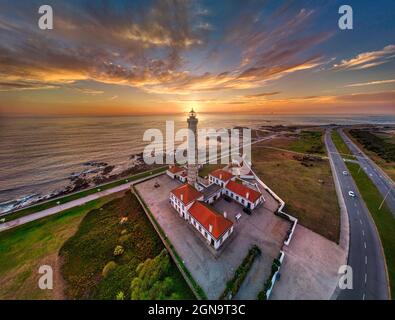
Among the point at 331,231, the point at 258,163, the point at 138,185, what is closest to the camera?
the point at 331,231

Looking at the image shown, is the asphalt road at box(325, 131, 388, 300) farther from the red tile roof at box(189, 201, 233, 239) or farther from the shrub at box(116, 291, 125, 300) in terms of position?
the shrub at box(116, 291, 125, 300)

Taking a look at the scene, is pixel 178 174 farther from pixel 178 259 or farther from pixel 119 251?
pixel 178 259

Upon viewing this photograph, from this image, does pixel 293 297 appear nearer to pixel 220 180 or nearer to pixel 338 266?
pixel 338 266

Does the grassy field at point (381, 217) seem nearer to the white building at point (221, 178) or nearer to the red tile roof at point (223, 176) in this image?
the white building at point (221, 178)

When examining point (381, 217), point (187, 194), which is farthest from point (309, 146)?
point (187, 194)

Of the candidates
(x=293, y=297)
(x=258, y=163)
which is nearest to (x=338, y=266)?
(x=293, y=297)
